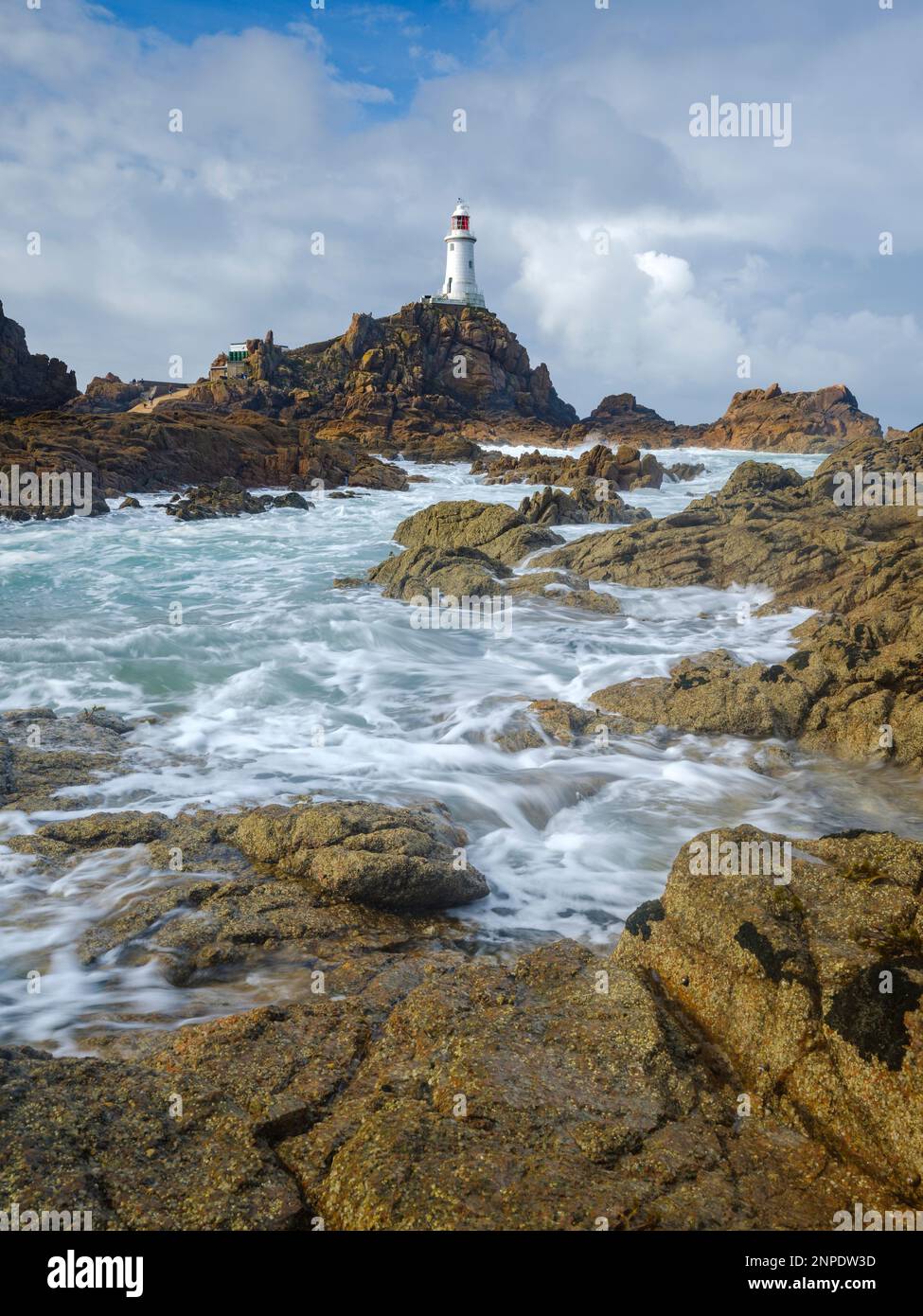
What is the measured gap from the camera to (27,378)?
53.0 m

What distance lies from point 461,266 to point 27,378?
47575 mm

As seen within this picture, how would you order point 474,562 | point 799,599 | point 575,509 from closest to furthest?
point 799,599
point 474,562
point 575,509

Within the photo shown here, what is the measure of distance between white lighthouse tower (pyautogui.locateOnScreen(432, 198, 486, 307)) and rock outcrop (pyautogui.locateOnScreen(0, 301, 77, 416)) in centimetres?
4152

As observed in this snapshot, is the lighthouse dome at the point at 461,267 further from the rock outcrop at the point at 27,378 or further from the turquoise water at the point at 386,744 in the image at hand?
the turquoise water at the point at 386,744

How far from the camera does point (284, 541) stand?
24500 millimetres

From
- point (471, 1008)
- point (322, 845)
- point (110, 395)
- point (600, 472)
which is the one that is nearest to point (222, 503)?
point (600, 472)

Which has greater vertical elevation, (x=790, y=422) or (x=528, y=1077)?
(x=790, y=422)

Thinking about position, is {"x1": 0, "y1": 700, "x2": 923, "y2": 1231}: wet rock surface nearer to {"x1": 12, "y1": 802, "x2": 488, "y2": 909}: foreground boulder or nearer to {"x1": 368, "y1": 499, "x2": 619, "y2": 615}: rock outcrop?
{"x1": 12, "y1": 802, "x2": 488, "y2": 909}: foreground boulder

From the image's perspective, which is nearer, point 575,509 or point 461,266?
point 575,509

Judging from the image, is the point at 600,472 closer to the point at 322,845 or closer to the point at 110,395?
the point at 322,845

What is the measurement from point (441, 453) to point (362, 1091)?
49.6 metres

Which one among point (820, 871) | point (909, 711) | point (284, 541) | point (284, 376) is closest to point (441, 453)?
point (284, 376)

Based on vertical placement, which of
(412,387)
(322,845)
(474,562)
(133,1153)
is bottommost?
(133,1153)

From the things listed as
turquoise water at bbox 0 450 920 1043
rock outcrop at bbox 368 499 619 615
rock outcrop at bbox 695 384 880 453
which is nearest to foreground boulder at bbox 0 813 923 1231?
turquoise water at bbox 0 450 920 1043
